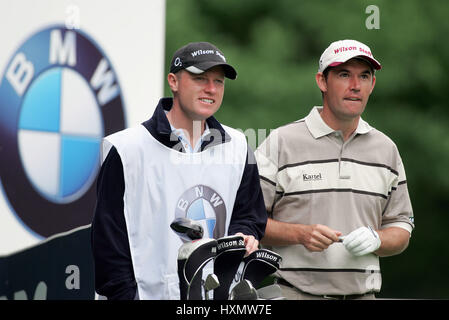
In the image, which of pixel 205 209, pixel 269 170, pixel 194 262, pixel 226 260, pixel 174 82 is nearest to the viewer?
pixel 194 262

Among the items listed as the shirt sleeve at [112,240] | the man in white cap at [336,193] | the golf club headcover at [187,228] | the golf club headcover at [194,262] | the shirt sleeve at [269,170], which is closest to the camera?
the golf club headcover at [194,262]

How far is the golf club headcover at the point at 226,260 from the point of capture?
3266 millimetres

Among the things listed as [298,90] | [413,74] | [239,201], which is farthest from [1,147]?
[413,74]

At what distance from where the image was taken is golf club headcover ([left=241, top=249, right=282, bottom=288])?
3357 millimetres

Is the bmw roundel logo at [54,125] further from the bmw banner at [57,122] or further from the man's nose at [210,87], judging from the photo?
the man's nose at [210,87]

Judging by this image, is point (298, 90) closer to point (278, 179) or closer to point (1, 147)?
point (278, 179)

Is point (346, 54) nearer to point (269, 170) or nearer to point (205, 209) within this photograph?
point (269, 170)

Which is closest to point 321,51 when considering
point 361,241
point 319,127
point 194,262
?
point 319,127

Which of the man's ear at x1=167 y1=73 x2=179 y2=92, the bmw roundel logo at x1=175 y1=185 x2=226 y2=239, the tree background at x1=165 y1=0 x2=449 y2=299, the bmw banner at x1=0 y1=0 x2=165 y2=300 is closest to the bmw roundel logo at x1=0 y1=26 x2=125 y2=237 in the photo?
the bmw banner at x1=0 y1=0 x2=165 y2=300

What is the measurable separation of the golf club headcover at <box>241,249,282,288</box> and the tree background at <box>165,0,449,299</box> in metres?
5.06

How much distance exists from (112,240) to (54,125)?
26.2 inches

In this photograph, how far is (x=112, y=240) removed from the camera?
3553mm

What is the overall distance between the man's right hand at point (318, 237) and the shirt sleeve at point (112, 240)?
0.84 meters

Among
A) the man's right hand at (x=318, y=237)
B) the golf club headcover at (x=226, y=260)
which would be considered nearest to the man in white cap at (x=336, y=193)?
the man's right hand at (x=318, y=237)
